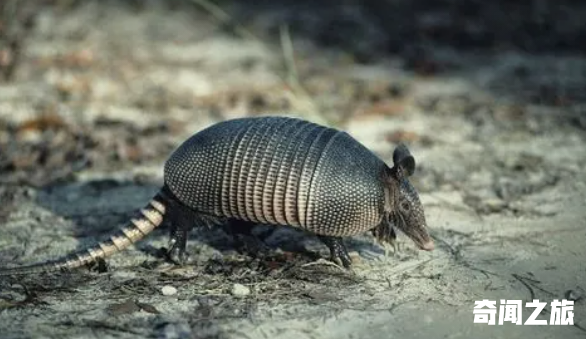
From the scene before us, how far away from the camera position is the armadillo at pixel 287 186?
5.11 metres

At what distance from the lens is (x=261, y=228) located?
6.26 meters

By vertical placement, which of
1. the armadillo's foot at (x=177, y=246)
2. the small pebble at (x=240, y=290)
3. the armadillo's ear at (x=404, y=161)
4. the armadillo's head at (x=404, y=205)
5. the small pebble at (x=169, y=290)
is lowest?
the small pebble at (x=169, y=290)

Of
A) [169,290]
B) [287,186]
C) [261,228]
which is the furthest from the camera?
[261,228]

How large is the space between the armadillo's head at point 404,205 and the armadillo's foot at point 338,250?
369 mm

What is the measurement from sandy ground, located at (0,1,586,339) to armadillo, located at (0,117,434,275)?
34 cm

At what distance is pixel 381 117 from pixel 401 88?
46.1 inches

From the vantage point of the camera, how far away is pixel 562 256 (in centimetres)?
561

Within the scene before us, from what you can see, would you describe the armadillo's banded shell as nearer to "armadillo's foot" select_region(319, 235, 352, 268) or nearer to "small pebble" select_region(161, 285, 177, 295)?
"armadillo's foot" select_region(319, 235, 352, 268)

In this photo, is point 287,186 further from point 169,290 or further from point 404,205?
point 169,290

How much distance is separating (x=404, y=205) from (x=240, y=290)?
4.16ft

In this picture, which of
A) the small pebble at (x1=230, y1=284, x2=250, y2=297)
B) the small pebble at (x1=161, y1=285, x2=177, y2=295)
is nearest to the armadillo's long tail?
the small pebble at (x1=161, y1=285, x2=177, y2=295)

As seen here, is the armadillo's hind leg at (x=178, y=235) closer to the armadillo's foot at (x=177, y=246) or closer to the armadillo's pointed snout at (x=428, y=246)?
the armadillo's foot at (x=177, y=246)

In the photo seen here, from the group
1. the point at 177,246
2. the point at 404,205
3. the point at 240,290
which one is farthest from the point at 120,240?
the point at 404,205

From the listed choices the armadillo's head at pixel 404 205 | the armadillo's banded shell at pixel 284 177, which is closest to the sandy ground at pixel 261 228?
the armadillo's head at pixel 404 205
